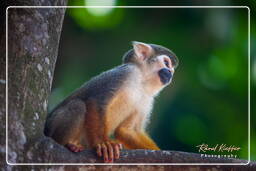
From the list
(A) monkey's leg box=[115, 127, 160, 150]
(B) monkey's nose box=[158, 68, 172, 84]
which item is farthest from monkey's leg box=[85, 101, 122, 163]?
(B) monkey's nose box=[158, 68, 172, 84]

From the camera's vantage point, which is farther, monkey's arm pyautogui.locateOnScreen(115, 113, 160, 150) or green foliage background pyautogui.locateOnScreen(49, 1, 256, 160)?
monkey's arm pyautogui.locateOnScreen(115, 113, 160, 150)

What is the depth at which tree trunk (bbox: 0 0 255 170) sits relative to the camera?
9.44 ft

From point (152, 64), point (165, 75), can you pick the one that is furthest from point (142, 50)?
point (165, 75)

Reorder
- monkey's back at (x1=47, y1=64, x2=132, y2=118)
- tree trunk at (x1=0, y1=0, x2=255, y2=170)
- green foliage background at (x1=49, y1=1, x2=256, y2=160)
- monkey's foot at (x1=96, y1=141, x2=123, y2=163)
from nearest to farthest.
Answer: tree trunk at (x1=0, y1=0, x2=255, y2=170) → monkey's foot at (x1=96, y1=141, x2=123, y2=163) → green foliage background at (x1=49, y1=1, x2=256, y2=160) → monkey's back at (x1=47, y1=64, x2=132, y2=118)

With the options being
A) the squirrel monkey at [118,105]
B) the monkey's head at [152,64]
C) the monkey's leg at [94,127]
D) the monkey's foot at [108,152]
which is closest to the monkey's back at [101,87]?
the squirrel monkey at [118,105]

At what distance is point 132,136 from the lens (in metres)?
4.76

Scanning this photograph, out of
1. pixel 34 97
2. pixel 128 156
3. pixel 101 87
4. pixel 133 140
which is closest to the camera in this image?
pixel 34 97

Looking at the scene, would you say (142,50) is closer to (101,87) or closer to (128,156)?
(101,87)

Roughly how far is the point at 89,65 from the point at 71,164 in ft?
5.27

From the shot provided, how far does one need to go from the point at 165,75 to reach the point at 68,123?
1.45 m

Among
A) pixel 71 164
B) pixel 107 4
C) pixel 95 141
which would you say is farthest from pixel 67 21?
pixel 71 164

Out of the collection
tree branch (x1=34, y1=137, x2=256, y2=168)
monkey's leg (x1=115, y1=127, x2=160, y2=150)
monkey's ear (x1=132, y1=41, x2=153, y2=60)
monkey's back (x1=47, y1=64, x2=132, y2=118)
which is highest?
monkey's ear (x1=132, y1=41, x2=153, y2=60)

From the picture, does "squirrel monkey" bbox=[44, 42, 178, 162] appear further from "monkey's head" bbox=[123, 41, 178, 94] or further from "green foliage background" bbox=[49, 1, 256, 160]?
"green foliage background" bbox=[49, 1, 256, 160]

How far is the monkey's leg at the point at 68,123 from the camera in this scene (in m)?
3.89
